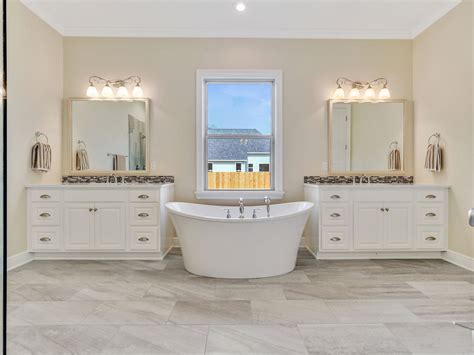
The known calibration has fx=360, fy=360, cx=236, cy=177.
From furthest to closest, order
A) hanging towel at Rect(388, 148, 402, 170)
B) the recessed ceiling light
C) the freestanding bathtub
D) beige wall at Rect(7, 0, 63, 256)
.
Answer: hanging towel at Rect(388, 148, 402, 170) → the recessed ceiling light → beige wall at Rect(7, 0, 63, 256) → the freestanding bathtub

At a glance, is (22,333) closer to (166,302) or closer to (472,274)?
(166,302)

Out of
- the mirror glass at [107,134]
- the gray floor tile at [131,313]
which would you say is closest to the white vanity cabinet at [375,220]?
the gray floor tile at [131,313]

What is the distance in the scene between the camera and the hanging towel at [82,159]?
450 centimetres

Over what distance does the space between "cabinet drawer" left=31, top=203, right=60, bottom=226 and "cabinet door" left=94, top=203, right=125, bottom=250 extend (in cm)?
43

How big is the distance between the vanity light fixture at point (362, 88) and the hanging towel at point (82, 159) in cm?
320

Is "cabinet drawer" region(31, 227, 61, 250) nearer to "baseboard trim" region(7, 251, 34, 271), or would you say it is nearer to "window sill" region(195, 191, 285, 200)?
"baseboard trim" region(7, 251, 34, 271)

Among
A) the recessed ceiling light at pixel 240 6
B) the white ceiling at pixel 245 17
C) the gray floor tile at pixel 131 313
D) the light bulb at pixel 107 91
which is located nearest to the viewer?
the gray floor tile at pixel 131 313

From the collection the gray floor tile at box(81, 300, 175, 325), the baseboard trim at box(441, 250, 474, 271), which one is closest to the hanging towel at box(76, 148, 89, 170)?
the gray floor tile at box(81, 300, 175, 325)

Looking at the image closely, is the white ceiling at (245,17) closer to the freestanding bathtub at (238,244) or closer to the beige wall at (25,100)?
the beige wall at (25,100)

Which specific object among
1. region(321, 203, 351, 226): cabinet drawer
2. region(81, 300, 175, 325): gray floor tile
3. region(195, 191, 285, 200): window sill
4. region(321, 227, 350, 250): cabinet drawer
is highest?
region(195, 191, 285, 200): window sill

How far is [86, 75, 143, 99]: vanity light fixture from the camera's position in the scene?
444 centimetres

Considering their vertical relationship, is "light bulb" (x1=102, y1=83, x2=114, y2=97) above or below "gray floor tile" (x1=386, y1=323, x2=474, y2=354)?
above

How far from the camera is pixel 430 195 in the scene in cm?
394

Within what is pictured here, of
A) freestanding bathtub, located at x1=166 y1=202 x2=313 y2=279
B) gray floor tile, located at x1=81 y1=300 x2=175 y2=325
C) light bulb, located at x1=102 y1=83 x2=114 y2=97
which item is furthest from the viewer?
light bulb, located at x1=102 y1=83 x2=114 y2=97
